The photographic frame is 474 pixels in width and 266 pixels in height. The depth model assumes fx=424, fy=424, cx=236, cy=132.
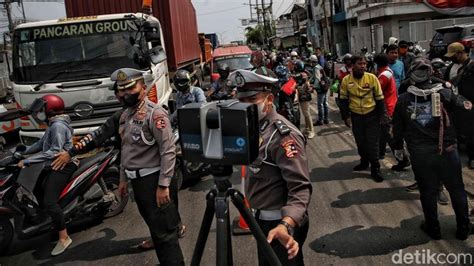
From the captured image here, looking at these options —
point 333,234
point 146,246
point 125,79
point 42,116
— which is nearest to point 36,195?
point 42,116

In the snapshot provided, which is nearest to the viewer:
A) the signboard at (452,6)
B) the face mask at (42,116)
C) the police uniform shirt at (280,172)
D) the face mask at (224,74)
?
the police uniform shirt at (280,172)

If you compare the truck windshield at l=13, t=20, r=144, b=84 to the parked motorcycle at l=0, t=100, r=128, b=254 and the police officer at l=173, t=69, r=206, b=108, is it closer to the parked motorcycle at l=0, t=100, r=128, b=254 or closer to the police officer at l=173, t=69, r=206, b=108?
the police officer at l=173, t=69, r=206, b=108

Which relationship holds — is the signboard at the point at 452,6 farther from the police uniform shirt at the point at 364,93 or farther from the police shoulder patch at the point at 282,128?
the police shoulder patch at the point at 282,128

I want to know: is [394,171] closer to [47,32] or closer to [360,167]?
[360,167]

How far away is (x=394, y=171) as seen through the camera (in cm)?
580

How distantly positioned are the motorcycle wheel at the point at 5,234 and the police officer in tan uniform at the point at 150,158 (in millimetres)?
1831

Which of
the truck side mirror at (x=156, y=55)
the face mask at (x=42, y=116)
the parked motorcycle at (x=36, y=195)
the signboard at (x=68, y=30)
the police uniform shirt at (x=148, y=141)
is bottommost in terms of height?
the parked motorcycle at (x=36, y=195)

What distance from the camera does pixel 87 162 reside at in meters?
4.62

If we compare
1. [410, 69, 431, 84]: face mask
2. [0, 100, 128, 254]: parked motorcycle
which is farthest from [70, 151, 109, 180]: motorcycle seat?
[410, 69, 431, 84]: face mask

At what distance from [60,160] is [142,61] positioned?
303cm

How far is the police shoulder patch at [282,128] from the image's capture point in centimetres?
218

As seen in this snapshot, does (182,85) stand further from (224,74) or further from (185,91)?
(224,74)

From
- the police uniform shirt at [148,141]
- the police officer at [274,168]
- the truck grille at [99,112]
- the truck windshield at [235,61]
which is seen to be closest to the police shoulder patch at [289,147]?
the police officer at [274,168]

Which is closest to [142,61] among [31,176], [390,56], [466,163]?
[31,176]
